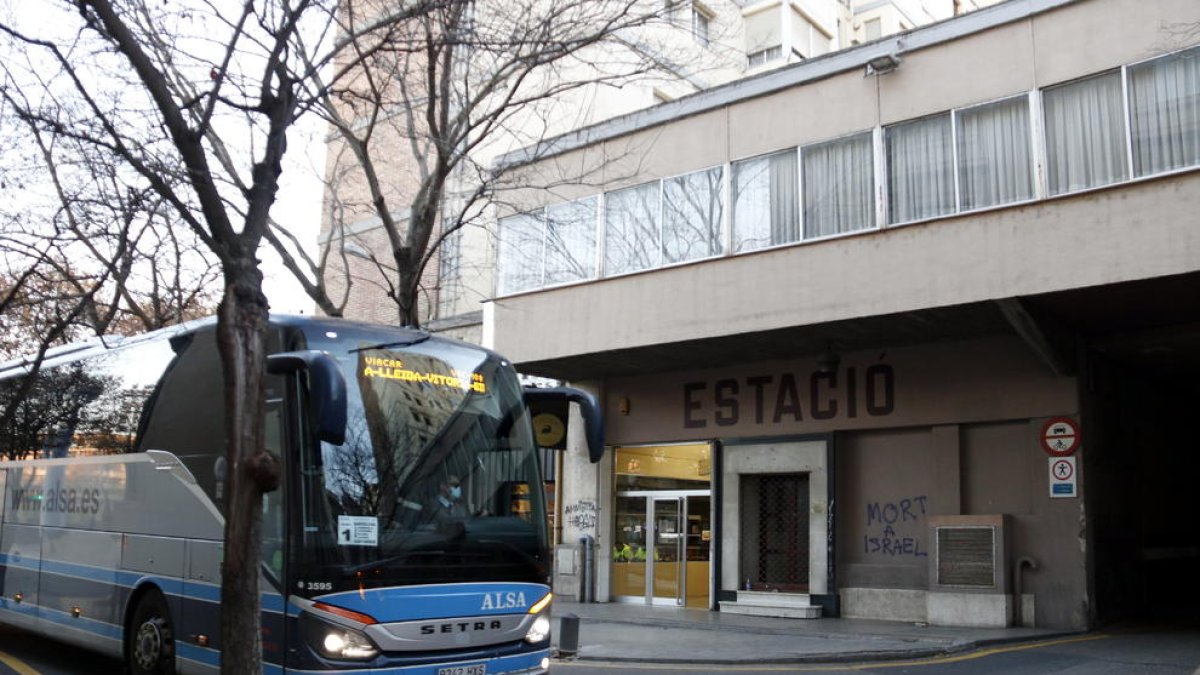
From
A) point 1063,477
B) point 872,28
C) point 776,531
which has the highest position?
point 872,28

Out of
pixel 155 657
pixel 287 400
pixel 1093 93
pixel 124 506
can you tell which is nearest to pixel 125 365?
pixel 124 506

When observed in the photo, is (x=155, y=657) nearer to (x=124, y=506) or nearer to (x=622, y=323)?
(x=124, y=506)

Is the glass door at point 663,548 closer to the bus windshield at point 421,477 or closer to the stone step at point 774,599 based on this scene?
the stone step at point 774,599

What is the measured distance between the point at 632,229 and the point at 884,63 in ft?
16.6

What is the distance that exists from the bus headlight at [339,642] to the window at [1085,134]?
34.7 ft

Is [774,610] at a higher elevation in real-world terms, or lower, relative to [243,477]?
lower

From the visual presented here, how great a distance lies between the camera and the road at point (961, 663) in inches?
420

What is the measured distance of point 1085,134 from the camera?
13164mm

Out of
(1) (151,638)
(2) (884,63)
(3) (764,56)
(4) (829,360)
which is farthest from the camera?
(3) (764,56)

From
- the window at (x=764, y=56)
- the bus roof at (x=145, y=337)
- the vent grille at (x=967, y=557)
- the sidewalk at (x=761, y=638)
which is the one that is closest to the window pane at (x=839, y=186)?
the vent grille at (x=967, y=557)

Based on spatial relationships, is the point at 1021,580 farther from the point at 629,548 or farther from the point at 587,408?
the point at 587,408

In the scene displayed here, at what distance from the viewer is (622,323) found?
1742 centimetres

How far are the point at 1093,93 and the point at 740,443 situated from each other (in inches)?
314

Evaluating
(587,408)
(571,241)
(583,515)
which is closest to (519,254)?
(571,241)
